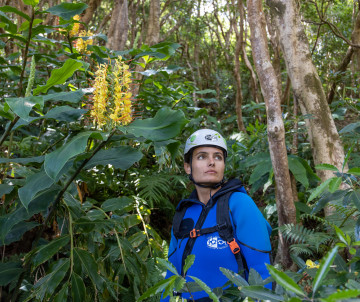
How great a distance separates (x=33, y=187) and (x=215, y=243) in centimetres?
101

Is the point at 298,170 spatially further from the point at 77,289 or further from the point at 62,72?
the point at 62,72

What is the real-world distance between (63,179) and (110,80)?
0.77 metres

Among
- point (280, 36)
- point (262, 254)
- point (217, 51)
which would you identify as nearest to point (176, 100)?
point (280, 36)

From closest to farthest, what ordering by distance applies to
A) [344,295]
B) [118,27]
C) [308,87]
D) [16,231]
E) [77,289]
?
1. [344,295]
2. [77,289]
3. [16,231]
4. [308,87]
5. [118,27]

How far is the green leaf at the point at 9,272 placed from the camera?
176 cm

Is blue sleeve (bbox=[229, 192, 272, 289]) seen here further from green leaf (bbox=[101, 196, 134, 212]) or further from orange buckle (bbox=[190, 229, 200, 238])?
green leaf (bbox=[101, 196, 134, 212])

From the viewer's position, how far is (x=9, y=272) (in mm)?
1800

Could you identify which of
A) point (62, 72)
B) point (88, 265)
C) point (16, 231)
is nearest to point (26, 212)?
point (16, 231)

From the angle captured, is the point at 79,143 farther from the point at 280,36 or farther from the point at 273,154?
the point at 280,36

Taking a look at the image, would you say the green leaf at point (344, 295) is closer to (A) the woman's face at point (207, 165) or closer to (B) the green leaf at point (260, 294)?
(B) the green leaf at point (260, 294)

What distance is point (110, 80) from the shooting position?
5.64ft

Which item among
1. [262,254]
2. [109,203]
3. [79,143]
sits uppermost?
[79,143]

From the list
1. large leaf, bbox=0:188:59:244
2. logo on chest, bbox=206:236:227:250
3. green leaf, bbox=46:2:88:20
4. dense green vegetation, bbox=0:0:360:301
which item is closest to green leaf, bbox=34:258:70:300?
dense green vegetation, bbox=0:0:360:301

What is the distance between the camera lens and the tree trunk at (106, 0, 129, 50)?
4352 millimetres
